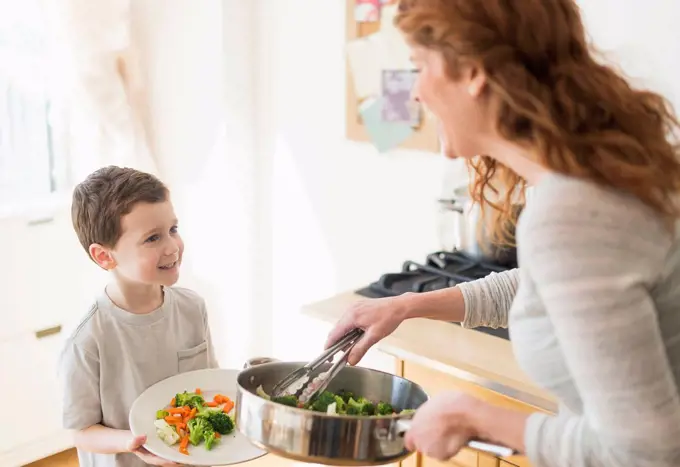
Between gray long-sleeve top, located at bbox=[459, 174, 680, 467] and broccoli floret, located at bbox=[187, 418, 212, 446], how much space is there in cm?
68

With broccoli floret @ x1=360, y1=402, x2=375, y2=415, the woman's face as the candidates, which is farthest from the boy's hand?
the woman's face

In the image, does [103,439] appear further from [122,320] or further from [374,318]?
[374,318]

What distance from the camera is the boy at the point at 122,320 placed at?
4.43ft

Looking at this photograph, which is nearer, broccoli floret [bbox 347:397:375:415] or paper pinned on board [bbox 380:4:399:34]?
broccoli floret [bbox 347:397:375:415]

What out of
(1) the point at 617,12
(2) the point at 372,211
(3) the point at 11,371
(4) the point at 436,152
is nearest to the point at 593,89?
(1) the point at 617,12

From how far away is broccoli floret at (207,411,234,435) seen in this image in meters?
1.31

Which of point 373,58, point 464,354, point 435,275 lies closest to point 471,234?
point 435,275

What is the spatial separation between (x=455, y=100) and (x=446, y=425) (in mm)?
365

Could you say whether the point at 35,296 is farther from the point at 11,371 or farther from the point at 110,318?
the point at 110,318

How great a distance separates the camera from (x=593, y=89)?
30.6 inches

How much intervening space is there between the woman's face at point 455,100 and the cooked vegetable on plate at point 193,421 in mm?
724

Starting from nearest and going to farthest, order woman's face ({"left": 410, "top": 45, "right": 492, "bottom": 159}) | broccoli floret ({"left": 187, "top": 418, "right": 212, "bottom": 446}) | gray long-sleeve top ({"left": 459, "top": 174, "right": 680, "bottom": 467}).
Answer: gray long-sleeve top ({"left": 459, "top": 174, "right": 680, "bottom": 467}) → woman's face ({"left": 410, "top": 45, "right": 492, "bottom": 159}) → broccoli floret ({"left": 187, "top": 418, "right": 212, "bottom": 446})

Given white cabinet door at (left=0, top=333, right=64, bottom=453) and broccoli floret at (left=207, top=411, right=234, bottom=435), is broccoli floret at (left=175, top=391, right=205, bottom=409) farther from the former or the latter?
white cabinet door at (left=0, top=333, right=64, bottom=453)

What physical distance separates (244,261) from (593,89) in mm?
2037
